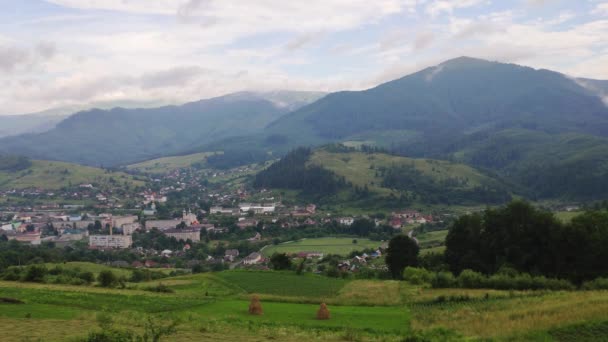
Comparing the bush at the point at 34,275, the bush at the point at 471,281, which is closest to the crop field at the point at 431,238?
the bush at the point at 471,281

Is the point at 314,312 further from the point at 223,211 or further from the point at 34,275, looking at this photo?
the point at 223,211

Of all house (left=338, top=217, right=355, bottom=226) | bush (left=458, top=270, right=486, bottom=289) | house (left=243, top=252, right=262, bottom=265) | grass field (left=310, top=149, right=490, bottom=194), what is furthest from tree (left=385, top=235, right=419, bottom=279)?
grass field (left=310, top=149, right=490, bottom=194)

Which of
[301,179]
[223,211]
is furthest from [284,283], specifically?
[301,179]

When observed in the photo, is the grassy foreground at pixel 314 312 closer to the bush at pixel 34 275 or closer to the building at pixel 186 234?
the bush at pixel 34 275

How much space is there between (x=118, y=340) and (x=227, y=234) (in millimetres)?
93593

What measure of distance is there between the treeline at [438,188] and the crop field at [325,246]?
5191 cm

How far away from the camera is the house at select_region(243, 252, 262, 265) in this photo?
77.1m

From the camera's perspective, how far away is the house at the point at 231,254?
84.4m

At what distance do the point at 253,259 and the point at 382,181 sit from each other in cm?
8748

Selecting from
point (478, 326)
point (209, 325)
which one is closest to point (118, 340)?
point (209, 325)

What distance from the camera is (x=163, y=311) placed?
2842cm

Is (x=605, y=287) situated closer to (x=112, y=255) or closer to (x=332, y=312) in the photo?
(x=332, y=312)

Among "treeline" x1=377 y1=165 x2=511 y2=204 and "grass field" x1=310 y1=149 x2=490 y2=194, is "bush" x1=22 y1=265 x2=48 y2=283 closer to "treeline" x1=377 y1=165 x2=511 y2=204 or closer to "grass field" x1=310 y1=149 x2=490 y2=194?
"treeline" x1=377 y1=165 x2=511 y2=204

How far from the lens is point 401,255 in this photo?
51719 millimetres
